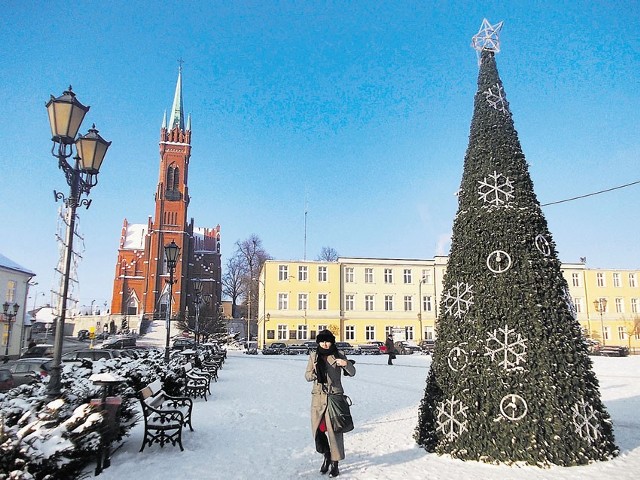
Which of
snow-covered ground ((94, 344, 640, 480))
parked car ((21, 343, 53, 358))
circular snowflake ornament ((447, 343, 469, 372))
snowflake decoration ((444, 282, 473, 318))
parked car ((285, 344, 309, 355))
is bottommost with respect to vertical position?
parked car ((285, 344, 309, 355))

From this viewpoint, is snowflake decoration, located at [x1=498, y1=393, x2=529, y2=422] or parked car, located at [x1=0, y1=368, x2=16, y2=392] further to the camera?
parked car, located at [x1=0, y1=368, x2=16, y2=392]

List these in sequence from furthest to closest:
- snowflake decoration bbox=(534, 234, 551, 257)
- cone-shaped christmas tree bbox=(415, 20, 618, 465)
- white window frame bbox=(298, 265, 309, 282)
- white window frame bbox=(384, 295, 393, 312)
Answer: white window frame bbox=(384, 295, 393, 312) < white window frame bbox=(298, 265, 309, 282) < snowflake decoration bbox=(534, 234, 551, 257) < cone-shaped christmas tree bbox=(415, 20, 618, 465)

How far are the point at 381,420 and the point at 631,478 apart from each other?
473 centimetres

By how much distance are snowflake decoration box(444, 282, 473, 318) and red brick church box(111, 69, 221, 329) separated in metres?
60.9

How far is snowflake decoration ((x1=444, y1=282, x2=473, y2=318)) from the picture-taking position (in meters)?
7.17

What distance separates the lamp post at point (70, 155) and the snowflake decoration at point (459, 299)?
222 inches

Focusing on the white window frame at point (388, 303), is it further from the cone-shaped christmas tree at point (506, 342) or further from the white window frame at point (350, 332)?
the cone-shaped christmas tree at point (506, 342)

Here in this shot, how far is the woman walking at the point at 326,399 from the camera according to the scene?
594 cm

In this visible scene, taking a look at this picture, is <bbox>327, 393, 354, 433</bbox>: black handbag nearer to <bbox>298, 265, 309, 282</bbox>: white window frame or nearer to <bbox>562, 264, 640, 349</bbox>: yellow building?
<bbox>298, 265, 309, 282</bbox>: white window frame

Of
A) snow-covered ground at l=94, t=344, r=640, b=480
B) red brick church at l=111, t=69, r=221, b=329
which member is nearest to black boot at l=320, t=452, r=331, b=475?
snow-covered ground at l=94, t=344, r=640, b=480

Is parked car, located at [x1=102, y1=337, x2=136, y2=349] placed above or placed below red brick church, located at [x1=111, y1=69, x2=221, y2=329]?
below

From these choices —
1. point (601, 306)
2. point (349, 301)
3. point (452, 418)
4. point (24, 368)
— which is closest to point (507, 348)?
point (452, 418)

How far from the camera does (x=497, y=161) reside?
7641 mm

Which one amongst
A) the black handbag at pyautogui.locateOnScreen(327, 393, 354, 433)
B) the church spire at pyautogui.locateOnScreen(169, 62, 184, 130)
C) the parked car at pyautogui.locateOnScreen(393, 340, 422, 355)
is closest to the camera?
the black handbag at pyautogui.locateOnScreen(327, 393, 354, 433)
